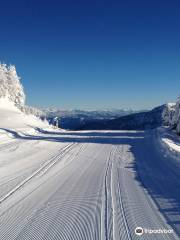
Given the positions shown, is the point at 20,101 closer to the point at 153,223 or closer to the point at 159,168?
the point at 159,168

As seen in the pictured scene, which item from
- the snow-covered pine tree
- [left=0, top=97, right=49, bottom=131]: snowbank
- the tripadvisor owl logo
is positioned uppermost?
the snow-covered pine tree

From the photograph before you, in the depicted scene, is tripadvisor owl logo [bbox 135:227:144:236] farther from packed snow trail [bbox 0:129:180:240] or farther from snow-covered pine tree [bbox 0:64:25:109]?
snow-covered pine tree [bbox 0:64:25:109]

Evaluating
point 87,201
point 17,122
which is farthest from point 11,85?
point 87,201

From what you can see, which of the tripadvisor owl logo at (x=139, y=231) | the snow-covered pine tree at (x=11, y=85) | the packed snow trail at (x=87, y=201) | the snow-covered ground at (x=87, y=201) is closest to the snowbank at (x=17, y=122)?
the snow-covered pine tree at (x=11, y=85)

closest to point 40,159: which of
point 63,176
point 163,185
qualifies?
point 63,176

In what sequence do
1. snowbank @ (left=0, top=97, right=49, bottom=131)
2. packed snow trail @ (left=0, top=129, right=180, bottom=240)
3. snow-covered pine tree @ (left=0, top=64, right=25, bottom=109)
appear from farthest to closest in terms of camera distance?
snow-covered pine tree @ (left=0, top=64, right=25, bottom=109)
snowbank @ (left=0, top=97, right=49, bottom=131)
packed snow trail @ (left=0, top=129, right=180, bottom=240)

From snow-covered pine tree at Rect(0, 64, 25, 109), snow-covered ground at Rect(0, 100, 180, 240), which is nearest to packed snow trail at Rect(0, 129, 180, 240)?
snow-covered ground at Rect(0, 100, 180, 240)

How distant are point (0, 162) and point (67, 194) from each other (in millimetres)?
8658

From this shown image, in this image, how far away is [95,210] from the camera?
31.1ft

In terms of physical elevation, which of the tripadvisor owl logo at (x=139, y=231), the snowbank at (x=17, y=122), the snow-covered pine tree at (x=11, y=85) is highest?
the snow-covered pine tree at (x=11, y=85)

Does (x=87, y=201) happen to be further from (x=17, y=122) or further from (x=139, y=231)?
(x=17, y=122)

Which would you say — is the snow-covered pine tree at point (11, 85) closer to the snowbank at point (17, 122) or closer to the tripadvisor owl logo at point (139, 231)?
the snowbank at point (17, 122)

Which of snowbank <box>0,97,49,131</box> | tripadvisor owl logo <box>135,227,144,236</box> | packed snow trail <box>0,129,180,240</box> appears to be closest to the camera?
tripadvisor owl logo <box>135,227,144,236</box>

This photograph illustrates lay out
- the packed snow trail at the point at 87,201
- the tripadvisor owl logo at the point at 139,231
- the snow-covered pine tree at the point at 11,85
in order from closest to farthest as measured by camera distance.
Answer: the tripadvisor owl logo at the point at 139,231
the packed snow trail at the point at 87,201
the snow-covered pine tree at the point at 11,85
